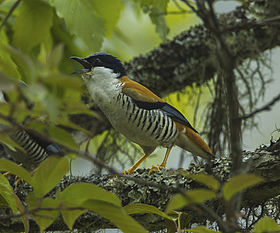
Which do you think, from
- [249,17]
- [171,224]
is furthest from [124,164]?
[171,224]

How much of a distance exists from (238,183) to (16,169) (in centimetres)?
78

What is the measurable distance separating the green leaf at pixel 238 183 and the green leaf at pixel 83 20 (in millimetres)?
1801

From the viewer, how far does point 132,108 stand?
324 cm

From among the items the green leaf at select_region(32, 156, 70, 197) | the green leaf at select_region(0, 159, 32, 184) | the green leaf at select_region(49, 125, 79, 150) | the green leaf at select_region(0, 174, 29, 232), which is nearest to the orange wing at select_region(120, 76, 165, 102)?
the green leaf at select_region(0, 174, 29, 232)

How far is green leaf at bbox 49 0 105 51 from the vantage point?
2.75 metres

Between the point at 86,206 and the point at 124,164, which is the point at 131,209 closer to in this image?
the point at 86,206

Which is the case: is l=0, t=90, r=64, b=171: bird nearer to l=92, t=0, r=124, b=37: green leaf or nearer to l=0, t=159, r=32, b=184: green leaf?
l=92, t=0, r=124, b=37: green leaf

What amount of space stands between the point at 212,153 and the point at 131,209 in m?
1.77

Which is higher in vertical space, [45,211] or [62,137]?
[62,137]

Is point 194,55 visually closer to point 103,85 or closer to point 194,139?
point 194,139

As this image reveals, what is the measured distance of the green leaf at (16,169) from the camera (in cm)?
158

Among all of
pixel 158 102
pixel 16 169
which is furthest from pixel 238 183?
pixel 158 102

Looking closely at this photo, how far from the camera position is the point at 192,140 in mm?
3549

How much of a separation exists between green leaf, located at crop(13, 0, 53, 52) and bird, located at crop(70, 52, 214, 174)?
0.33m
